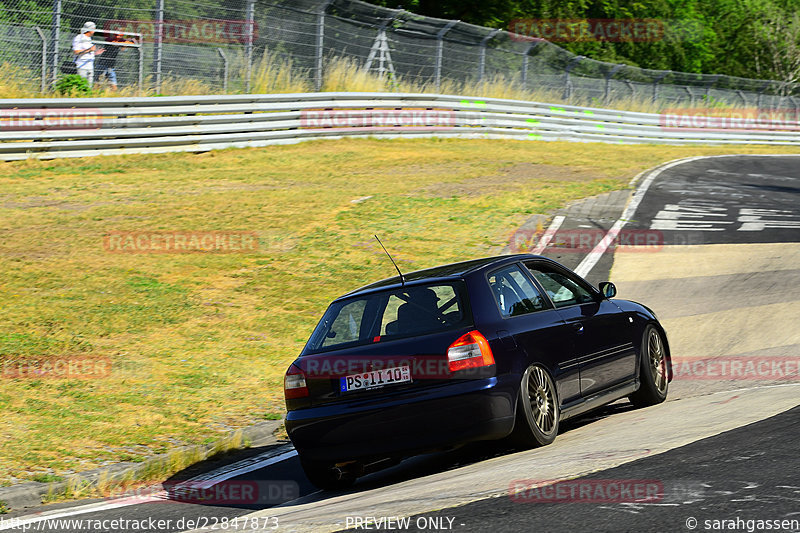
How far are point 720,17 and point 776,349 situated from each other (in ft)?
206

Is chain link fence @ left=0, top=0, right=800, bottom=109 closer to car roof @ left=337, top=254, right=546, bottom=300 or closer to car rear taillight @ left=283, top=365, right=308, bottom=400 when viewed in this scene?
car roof @ left=337, top=254, right=546, bottom=300

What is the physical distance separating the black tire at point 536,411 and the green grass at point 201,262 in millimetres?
2979

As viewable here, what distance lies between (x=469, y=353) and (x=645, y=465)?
4.37 feet

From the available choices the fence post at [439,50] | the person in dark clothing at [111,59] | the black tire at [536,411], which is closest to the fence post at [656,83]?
the fence post at [439,50]

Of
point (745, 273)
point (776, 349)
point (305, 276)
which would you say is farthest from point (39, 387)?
point (745, 273)

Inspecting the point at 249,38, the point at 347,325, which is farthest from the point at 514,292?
the point at 249,38

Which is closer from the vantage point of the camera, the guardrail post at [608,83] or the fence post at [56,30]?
the fence post at [56,30]

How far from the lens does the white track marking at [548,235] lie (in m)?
15.4

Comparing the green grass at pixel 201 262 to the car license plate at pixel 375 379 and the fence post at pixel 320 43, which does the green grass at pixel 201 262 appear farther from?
the car license plate at pixel 375 379

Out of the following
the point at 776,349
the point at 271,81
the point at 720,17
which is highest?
the point at 720,17

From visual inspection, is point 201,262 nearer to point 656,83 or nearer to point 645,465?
point 645,465

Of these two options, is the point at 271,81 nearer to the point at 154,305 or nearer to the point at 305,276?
the point at 305,276

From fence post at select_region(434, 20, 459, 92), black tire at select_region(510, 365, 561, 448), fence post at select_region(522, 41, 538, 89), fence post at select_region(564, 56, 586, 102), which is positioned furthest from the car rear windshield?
fence post at select_region(564, 56, 586, 102)

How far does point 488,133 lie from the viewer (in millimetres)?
29953
